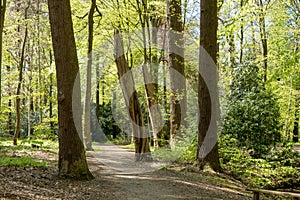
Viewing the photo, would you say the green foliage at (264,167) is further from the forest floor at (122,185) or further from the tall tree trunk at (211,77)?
the tall tree trunk at (211,77)

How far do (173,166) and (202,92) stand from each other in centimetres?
276

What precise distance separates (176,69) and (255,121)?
374 centimetres

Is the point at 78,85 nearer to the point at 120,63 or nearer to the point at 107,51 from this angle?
the point at 120,63

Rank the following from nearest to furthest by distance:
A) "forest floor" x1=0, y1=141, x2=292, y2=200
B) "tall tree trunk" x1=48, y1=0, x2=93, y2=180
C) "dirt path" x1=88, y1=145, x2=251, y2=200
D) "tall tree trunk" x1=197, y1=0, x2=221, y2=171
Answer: "forest floor" x1=0, y1=141, x2=292, y2=200, "dirt path" x1=88, y1=145, x2=251, y2=200, "tall tree trunk" x1=48, y1=0, x2=93, y2=180, "tall tree trunk" x1=197, y1=0, x2=221, y2=171

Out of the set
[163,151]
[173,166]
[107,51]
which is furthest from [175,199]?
[107,51]

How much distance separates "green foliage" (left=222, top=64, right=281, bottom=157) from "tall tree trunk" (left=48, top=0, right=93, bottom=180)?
6545 mm

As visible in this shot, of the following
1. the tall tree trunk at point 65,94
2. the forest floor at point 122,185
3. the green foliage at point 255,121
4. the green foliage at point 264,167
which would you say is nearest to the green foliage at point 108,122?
the green foliage at point 255,121

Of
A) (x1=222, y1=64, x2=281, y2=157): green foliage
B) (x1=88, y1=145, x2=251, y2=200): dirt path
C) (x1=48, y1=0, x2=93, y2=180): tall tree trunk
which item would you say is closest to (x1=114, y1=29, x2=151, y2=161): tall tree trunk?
(x1=88, y1=145, x2=251, y2=200): dirt path

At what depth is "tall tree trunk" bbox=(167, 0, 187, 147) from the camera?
42.3 ft

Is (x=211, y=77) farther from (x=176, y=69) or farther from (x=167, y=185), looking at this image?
(x=176, y=69)

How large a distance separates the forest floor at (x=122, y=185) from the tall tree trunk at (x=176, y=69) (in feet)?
12.9

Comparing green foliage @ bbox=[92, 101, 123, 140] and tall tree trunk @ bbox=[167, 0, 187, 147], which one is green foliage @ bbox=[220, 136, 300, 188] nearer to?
tall tree trunk @ bbox=[167, 0, 187, 147]

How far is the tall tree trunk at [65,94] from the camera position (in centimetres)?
715

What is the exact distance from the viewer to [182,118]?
42.8 ft
